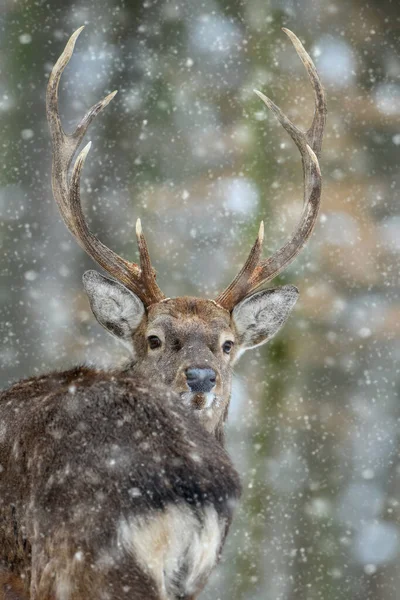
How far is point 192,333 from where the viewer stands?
24.0 feet

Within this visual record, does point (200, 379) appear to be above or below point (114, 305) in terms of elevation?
above

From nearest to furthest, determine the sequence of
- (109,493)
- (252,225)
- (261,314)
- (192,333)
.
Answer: (109,493), (192,333), (261,314), (252,225)

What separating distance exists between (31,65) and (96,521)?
25.6ft

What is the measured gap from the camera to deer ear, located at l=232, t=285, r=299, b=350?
7.82 meters

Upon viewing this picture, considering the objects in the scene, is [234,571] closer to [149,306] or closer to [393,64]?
[149,306]

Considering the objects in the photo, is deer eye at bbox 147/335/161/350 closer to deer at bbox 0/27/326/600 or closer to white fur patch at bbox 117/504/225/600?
deer at bbox 0/27/326/600

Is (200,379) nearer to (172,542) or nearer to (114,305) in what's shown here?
(114,305)

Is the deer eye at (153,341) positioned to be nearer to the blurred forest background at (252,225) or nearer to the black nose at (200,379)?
the black nose at (200,379)

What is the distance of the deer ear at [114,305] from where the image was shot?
24.8 feet

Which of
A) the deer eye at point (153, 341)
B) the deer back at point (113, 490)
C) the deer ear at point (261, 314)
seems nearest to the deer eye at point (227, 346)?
the deer ear at point (261, 314)

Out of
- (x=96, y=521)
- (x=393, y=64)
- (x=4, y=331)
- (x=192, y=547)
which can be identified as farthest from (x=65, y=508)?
(x=393, y=64)

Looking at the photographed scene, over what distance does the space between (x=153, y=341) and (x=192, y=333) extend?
28 cm

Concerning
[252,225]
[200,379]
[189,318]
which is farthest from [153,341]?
[252,225]

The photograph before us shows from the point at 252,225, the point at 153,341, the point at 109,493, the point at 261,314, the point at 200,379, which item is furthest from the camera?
the point at 252,225
